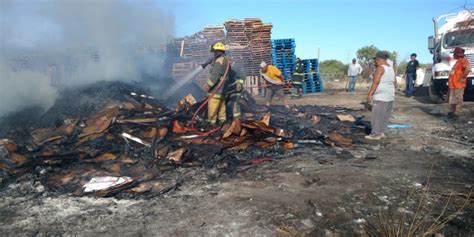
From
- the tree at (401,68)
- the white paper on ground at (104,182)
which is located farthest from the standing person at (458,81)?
the tree at (401,68)

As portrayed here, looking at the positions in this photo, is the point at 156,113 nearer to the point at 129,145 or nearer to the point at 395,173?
the point at 129,145

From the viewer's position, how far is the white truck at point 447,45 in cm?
1112

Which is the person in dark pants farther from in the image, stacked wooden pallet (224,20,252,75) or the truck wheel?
stacked wooden pallet (224,20,252,75)

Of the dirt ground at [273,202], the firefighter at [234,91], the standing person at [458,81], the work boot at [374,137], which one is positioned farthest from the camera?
the standing person at [458,81]

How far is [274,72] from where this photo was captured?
34.1 ft

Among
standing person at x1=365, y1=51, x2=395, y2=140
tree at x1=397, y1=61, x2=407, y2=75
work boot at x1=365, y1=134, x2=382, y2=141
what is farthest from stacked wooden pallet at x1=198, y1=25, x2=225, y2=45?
tree at x1=397, y1=61, x2=407, y2=75

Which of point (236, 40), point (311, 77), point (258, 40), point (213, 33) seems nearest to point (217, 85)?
point (213, 33)

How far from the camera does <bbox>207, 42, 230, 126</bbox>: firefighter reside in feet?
22.1

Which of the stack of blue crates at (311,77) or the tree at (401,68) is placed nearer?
the stack of blue crates at (311,77)

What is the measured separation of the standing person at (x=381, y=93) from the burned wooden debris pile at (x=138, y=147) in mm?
570

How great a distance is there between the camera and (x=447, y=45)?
11.6 meters

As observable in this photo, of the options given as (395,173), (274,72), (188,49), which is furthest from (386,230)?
(188,49)

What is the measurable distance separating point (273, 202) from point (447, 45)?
10.8 m

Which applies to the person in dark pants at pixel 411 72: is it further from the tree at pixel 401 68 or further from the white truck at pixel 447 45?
the tree at pixel 401 68
